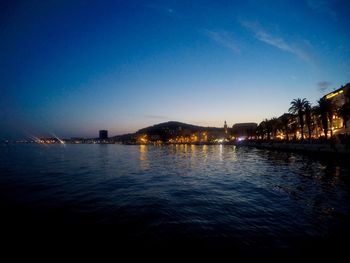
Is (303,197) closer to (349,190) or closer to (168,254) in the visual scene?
(349,190)

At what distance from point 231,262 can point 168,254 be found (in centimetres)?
204

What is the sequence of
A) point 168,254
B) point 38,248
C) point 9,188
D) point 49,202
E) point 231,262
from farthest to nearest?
point 9,188
point 49,202
point 38,248
point 168,254
point 231,262

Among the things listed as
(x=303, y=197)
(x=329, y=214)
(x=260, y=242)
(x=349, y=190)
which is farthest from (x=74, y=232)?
(x=349, y=190)

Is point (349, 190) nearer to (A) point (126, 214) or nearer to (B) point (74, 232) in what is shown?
(A) point (126, 214)

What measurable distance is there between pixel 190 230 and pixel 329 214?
744cm

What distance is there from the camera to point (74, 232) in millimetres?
8969

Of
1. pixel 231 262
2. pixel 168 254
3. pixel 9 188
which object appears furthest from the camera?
pixel 9 188

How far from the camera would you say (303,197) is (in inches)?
565

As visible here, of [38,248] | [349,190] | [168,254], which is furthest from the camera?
[349,190]

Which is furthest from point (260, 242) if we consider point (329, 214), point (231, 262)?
point (329, 214)

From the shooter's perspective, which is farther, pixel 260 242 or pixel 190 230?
pixel 190 230

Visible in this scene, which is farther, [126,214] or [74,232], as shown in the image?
[126,214]

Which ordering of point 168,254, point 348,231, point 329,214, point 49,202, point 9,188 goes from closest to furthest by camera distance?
point 168,254
point 348,231
point 329,214
point 49,202
point 9,188

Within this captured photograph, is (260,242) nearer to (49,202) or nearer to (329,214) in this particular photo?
(329,214)
